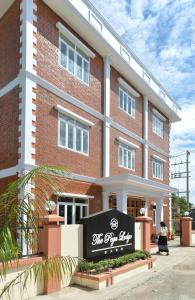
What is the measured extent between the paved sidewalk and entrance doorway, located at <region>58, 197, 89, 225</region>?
4151mm

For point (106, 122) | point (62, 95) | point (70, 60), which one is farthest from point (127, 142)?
point (62, 95)

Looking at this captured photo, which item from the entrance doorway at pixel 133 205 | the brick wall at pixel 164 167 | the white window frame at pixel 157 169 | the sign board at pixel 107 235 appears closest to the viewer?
the sign board at pixel 107 235

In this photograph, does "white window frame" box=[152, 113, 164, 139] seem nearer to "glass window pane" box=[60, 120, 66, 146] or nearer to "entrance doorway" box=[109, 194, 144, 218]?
"entrance doorway" box=[109, 194, 144, 218]

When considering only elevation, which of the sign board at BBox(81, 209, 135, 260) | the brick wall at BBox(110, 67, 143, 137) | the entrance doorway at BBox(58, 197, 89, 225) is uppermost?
the brick wall at BBox(110, 67, 143, 137)

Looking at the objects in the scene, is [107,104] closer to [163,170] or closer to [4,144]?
[4,144]

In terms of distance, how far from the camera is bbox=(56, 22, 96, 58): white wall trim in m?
16.5

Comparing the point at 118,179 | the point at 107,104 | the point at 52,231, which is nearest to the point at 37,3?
the point at 107,104

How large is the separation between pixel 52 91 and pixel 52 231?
6843mm

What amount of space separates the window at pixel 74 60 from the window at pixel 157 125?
10.5 metres

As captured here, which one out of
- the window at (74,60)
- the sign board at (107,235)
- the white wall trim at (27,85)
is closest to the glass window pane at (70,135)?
the window at (74,60)

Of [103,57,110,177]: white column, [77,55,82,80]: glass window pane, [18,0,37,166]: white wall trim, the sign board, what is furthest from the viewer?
[103,57,110,177]: white column

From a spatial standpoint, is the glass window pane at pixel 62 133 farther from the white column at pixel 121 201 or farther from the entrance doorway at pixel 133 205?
the entrance doorway at pixel 133 205

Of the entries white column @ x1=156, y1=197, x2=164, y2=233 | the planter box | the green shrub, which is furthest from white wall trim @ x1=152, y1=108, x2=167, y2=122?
the planter box

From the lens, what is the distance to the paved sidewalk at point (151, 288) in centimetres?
1016
